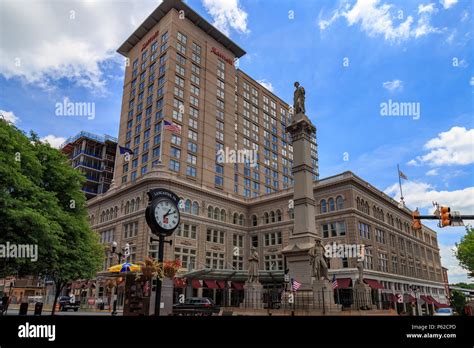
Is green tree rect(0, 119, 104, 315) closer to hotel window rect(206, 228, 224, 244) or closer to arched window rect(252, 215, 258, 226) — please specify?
hotel window rect(206, 228, 224, 244)

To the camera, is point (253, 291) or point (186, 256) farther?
point (186, 256)

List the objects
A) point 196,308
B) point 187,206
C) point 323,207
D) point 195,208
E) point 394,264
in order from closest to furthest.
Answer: point 196,308
point 323,207
point 187,206
point 195,208
point 394,264

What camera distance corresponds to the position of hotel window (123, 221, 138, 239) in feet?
170

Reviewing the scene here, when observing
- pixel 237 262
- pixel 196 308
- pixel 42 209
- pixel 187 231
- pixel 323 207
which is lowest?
pixel 196 308

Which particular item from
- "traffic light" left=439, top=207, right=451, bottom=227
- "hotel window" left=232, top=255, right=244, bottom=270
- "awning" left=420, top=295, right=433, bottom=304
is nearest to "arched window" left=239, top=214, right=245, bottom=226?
"hotel window" left=232, top=255, right=244, bottom=270

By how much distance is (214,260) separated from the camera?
180 feet

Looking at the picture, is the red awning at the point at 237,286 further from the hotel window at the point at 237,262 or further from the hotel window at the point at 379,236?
the hotel window at the point at 379,236

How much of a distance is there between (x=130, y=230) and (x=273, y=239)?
22506 mm

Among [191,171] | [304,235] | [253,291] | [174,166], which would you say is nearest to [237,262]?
[191,171]

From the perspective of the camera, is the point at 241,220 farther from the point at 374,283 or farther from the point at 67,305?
the point at 67,305

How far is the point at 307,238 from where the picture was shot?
80.0 feet

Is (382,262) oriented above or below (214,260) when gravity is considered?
below

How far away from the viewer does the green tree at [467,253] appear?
4759 cm
